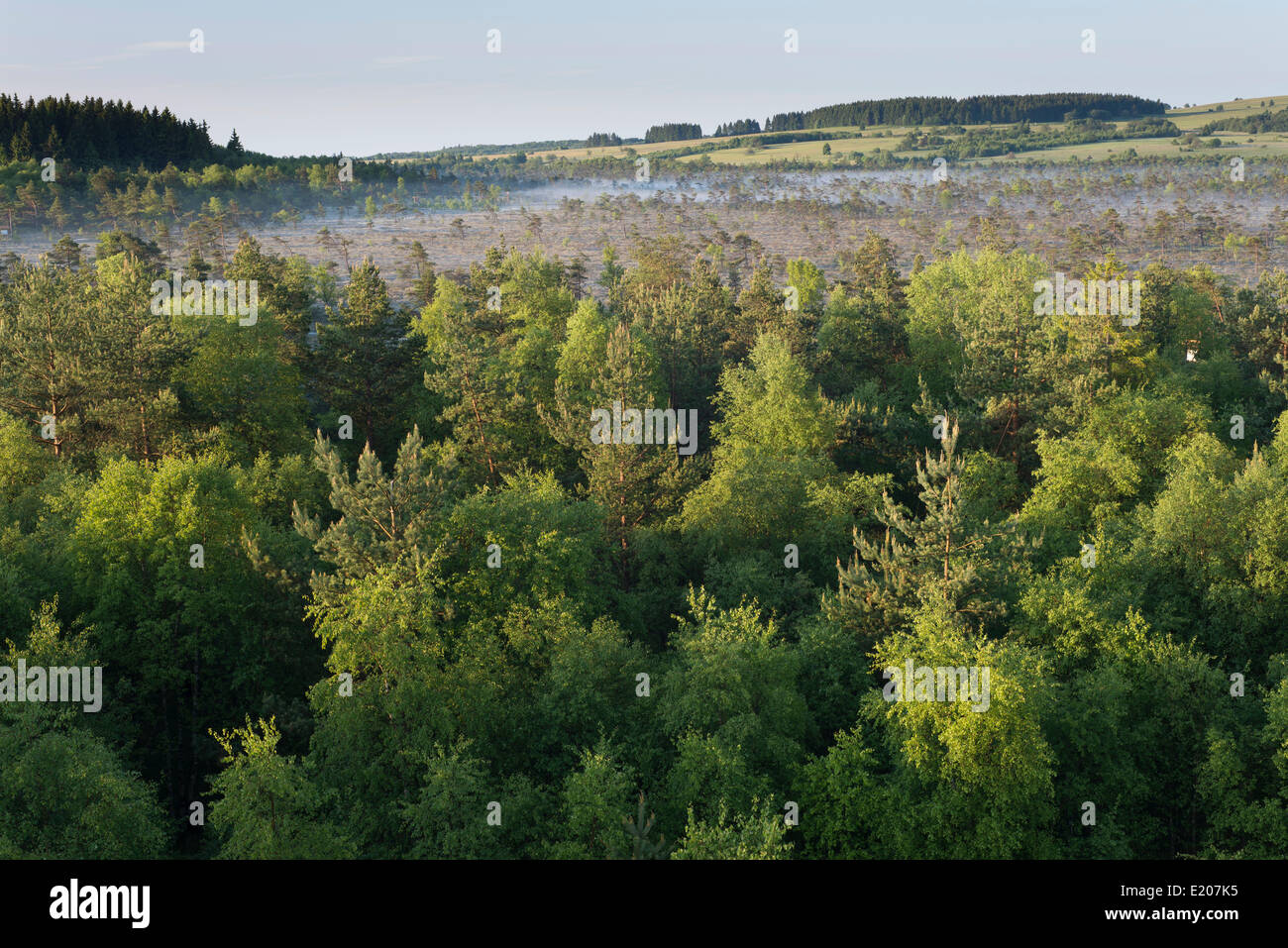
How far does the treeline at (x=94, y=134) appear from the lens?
15225cm

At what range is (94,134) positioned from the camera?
15988 centimetres

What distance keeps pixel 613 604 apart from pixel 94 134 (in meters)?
158

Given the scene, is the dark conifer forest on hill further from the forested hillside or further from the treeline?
the treeline

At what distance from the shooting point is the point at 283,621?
42.0m

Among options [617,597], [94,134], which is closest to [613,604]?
[617,597]

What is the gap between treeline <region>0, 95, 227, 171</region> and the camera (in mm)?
152250

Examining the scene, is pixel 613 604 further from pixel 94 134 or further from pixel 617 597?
pixel 94 134

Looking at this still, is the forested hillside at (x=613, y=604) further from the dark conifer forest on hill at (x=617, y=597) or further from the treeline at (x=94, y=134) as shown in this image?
the treeline at (x=94, y=134)

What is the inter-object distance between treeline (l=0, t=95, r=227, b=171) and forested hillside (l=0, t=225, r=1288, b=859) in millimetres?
109557

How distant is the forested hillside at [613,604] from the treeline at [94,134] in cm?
10956

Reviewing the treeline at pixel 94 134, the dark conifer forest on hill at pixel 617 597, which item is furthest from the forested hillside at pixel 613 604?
the treeline at pixel 94 134

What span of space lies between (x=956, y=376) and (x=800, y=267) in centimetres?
5060

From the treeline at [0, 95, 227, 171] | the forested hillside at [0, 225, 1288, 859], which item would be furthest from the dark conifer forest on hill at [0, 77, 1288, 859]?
the treeline at [0, 95, 227, 171]
